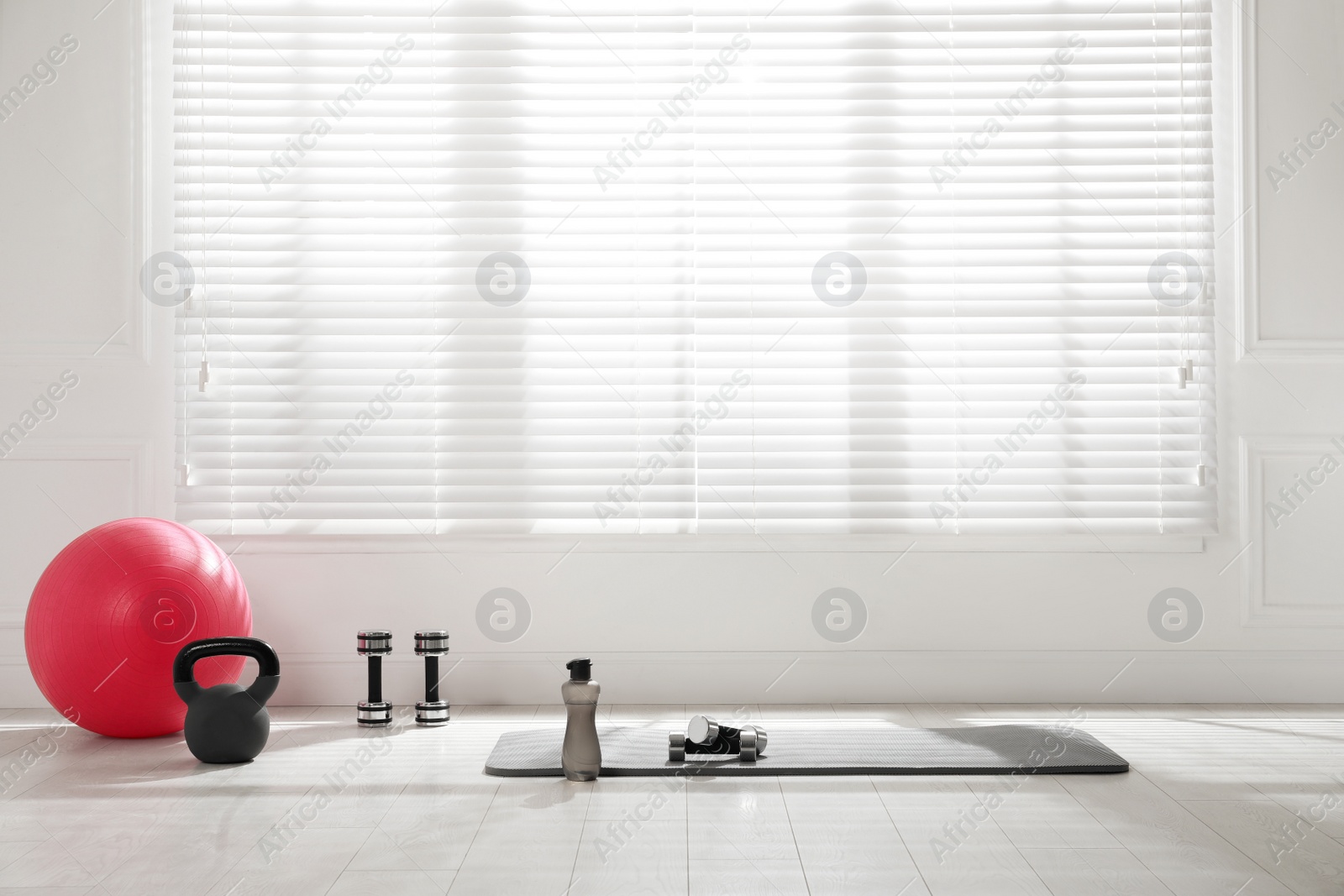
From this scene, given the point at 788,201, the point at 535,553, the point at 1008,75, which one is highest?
the point at 1008,75

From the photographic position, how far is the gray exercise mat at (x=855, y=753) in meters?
2.56

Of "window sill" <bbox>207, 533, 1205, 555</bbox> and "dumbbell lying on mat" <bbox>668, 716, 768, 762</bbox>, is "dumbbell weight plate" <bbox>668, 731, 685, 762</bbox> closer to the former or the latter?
"dumbbell lying on mat" <bbox>668, 716, 768, 762</bbox>

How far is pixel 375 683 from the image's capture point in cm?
324

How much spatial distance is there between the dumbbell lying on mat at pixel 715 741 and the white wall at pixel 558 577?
780 mm

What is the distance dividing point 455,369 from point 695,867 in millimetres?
2068

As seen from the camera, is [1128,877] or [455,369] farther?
[455,369]

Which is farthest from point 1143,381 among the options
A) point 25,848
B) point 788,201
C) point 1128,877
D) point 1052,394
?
point 25,848

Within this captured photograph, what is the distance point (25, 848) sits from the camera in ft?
6.64

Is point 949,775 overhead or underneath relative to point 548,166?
underneath

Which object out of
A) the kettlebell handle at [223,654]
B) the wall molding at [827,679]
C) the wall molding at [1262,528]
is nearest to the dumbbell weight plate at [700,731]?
the wall molding at [827,679]

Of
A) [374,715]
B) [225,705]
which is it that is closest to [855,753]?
[374,715]

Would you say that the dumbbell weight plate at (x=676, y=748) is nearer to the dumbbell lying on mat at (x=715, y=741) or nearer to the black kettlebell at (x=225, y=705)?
the dumbbell lying on mat at (x=715, y=741)

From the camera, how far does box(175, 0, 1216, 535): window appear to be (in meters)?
3.52

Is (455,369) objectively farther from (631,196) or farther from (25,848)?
(25,848)
